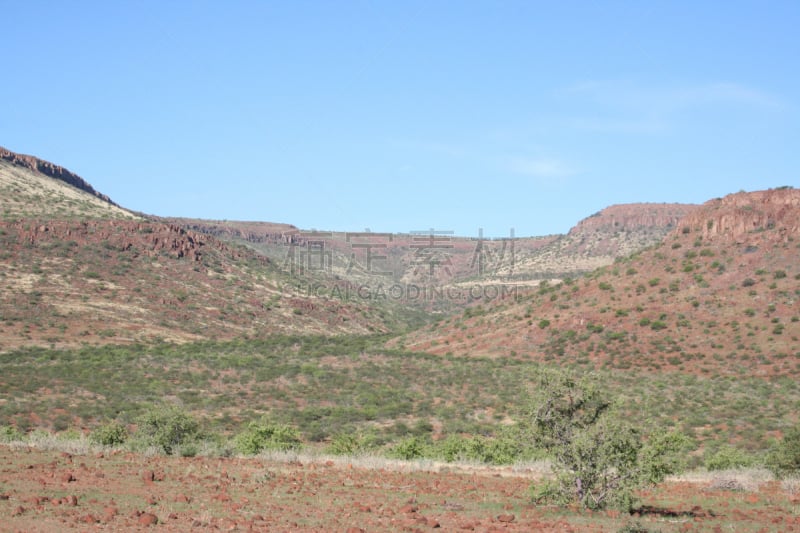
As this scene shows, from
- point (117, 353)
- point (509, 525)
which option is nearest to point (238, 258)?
point (117, 353)

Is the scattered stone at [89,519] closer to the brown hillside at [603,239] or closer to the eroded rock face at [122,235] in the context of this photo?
the eroded rock face at [122,235]

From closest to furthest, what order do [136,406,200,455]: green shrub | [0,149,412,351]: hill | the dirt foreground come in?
the dirt foreground < [136,406,200,455]: green shrub < [0,149,412,351]: hill

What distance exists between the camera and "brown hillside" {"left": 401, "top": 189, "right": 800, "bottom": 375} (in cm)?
4719

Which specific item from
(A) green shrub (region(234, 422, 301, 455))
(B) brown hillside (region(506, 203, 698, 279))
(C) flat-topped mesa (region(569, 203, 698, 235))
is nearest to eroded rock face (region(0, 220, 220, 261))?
(A) green shrub (region(234, 422, 301, 455))

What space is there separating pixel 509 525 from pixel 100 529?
644 centimetres

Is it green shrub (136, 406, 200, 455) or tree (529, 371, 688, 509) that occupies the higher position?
tree (529, 371, 688, 509)

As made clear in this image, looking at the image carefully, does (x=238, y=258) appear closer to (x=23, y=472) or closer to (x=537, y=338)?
(x=537, y=338)

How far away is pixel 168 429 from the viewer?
2164 cm

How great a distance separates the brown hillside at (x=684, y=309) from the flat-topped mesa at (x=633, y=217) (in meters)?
72.0

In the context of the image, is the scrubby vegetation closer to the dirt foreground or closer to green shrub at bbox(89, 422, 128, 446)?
green shrub at bbox(89, 422, 128, 446)

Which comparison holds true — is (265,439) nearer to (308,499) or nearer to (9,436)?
(9,436)

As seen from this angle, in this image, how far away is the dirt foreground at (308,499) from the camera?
11664 millimetres

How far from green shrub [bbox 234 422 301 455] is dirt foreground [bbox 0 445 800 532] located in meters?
3.22

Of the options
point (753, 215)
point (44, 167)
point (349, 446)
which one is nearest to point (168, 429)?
point (349, 446)
